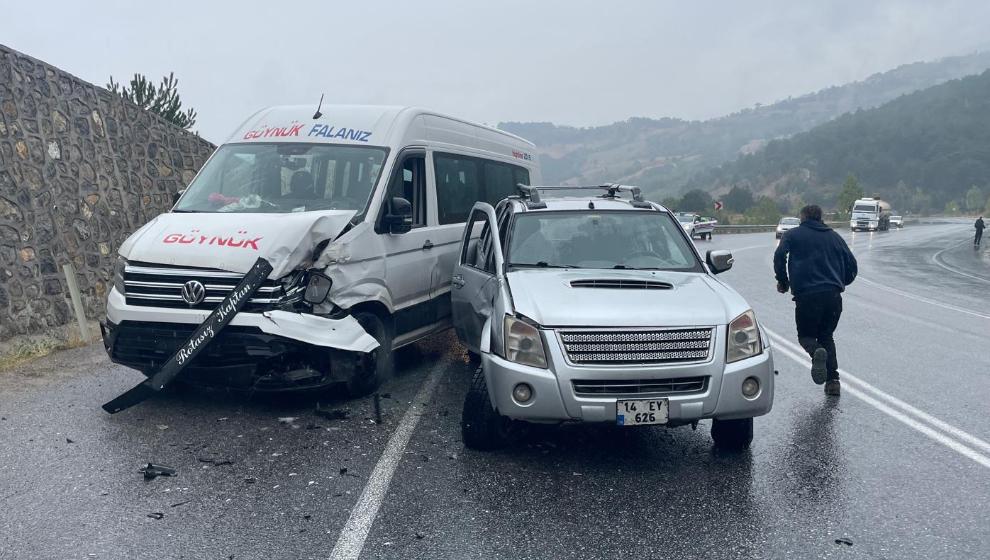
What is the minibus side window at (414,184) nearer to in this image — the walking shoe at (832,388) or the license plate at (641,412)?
the license plate at (641,412)

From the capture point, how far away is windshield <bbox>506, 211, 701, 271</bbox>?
6.23 meters

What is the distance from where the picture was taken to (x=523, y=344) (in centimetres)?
500

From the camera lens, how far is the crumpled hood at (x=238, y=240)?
5957mm

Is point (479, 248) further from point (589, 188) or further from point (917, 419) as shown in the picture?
point (917, 419)

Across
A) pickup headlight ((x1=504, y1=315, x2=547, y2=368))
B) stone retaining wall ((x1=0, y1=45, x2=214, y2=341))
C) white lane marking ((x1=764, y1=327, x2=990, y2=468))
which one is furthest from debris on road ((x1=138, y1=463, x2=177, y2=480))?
stone retaining wall ((x1=0, y1=45, x2=214, y2=341))

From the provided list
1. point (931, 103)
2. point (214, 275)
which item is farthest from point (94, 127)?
point (931, 103)

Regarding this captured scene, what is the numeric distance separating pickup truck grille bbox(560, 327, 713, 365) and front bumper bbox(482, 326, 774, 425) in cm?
5

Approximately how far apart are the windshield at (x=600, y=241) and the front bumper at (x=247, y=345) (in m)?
1.53

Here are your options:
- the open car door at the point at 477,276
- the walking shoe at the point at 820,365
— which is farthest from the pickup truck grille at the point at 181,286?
the walking shoe at the point at 820,365

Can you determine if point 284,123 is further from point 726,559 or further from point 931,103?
point 931,103

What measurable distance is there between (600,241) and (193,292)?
3.16 meters

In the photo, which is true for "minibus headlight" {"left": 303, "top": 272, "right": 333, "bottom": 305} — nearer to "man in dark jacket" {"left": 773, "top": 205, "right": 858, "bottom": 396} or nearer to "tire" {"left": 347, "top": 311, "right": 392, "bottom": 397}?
"tire" {"left": 347, "top": 311, "right": 392, "bottom": 397}

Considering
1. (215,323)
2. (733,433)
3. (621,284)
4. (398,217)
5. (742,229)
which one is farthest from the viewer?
(742,229)

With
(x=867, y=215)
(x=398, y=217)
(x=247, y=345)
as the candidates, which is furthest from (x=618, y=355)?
(x=867, y=215)
